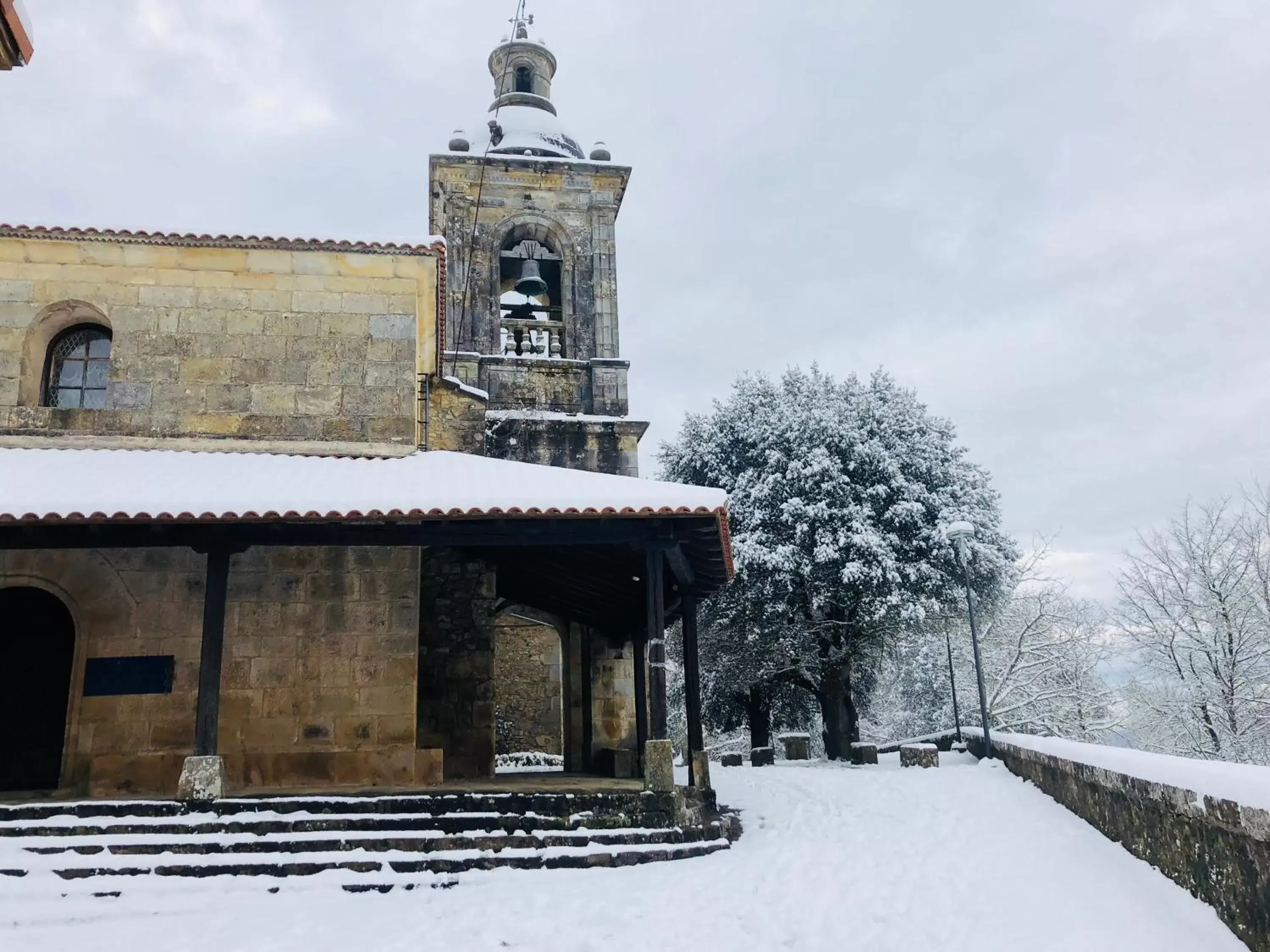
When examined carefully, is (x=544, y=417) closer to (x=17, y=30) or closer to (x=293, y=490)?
(x=293, y=490)

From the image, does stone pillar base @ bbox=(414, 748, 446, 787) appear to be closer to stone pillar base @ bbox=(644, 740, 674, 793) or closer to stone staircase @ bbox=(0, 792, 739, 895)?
stone staircase @ bbox=(0, 792, 739, 895)

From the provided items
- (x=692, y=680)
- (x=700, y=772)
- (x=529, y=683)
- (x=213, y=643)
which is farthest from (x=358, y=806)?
(x=529, y=683)

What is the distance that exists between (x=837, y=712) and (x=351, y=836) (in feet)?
44.7

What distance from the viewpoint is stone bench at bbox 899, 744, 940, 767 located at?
14.5 metres

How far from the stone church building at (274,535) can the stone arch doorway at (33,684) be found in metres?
0.03

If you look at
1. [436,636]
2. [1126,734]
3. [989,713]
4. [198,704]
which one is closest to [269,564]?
[198,704]

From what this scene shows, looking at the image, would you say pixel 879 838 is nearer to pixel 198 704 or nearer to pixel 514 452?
pixel 198 704

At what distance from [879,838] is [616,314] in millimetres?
13518

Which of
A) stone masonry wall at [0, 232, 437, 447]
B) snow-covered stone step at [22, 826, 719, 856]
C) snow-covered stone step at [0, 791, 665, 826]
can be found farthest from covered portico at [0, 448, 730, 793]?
stone masonry wall at [0, 232, 437, 447]

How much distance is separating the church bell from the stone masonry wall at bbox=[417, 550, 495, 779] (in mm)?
7485

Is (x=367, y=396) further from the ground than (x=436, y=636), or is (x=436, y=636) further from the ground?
(x=367, y=396)

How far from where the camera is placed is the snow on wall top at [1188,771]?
4.46 meters

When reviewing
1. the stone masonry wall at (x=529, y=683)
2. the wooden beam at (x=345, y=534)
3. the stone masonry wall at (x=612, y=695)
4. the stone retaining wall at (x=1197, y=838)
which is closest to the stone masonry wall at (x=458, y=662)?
the stone masonry wall at (x=612, y=695)

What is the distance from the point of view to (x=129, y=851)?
695 cm
